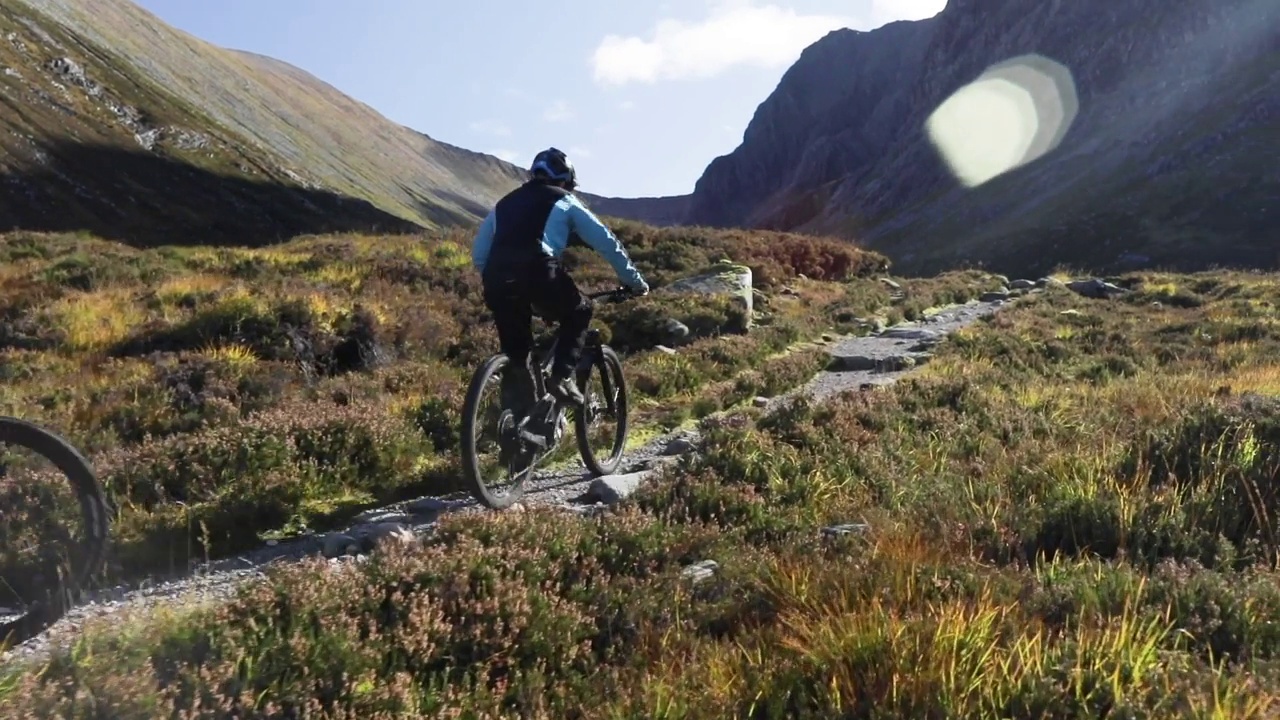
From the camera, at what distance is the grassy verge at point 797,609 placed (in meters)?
2.76

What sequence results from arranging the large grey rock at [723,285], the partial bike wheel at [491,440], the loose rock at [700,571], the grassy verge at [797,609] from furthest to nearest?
the large grey rock at [723,285], the partial bike wheel at [491,440], the loose rock at [700,571], the grassy verge at [797,609]

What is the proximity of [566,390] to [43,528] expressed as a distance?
11.6ft

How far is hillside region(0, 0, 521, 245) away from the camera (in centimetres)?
6775

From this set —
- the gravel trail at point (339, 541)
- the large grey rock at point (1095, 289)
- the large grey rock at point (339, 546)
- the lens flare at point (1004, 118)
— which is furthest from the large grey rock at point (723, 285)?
the lens flare at point (1004, 118)

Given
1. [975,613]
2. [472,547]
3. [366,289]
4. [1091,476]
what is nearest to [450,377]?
[366,289]

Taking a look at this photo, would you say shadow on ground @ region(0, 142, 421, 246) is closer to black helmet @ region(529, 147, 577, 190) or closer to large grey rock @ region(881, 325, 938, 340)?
large grey rock @ region(881, 325, 938, 340)

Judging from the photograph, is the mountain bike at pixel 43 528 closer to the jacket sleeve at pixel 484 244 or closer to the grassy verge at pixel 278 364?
the grassy verge at pixel 278 364

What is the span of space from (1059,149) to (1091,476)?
326 ft

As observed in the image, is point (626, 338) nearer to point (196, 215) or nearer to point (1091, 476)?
point (1091, 476)

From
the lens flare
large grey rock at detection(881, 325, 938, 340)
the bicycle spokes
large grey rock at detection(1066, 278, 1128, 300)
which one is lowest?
large grey rock at detection(1066, 278, 1128, 300)

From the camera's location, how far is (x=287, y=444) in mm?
6941

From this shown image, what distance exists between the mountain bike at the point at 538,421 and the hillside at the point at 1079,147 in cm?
5698

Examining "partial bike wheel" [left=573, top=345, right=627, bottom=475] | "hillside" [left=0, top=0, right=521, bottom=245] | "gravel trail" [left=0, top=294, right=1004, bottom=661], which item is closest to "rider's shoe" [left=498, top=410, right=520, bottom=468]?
"gravel trail" [left=0, top=294, right=1004, bottom=661]

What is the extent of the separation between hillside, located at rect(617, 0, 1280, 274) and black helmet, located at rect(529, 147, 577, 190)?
2286 inches
